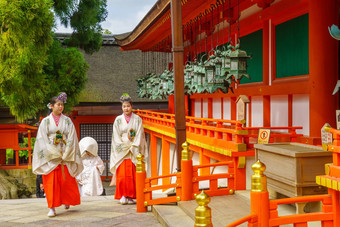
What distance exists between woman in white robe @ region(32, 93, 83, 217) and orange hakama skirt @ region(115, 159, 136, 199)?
974mm

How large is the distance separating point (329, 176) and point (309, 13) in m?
3.61

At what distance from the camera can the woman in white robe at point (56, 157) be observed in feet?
23.7

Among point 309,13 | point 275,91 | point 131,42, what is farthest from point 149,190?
point 131,42

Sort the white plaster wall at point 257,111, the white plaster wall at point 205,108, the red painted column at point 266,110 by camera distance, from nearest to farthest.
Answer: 1. the red painted column at point 266,110
2. the white plaster wall at point 257,111
3. the white plaster wall at point 205,108

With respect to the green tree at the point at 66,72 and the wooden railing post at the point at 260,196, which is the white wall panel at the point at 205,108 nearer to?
the green tree at the point at 66,72

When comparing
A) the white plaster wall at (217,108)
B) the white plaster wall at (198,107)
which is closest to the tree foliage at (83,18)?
the white plaster wall at (198,107)

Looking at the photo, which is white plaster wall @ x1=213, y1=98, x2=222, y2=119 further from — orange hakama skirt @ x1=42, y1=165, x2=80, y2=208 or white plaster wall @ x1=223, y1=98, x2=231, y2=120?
orange hakama skirt @ x1=42, y1=165, x2=80, y2=208

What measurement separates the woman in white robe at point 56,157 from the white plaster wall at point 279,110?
387 centimetres

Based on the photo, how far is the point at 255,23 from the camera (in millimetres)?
9469

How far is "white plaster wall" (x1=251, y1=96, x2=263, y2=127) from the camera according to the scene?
991 cm

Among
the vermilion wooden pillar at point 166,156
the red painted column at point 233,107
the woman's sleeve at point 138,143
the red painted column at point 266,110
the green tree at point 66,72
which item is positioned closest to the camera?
the woman's sleeve at point 138,143

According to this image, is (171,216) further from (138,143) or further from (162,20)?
(162,20)

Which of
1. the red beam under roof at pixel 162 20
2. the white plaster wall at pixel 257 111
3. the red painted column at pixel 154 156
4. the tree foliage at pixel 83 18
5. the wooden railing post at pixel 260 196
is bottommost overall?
the red painted column at pixel 154 156

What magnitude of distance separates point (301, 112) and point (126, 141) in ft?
10.1
